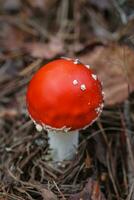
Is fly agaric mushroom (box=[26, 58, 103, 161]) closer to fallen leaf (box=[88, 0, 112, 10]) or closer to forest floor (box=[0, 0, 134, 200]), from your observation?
forest floor (box=[0, 0, 134, 200])

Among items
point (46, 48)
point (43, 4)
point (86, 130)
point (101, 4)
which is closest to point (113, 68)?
point (86, 130)

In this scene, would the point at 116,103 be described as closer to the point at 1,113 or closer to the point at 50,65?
the point at 50,65

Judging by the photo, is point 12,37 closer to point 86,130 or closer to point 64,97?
point 86,130

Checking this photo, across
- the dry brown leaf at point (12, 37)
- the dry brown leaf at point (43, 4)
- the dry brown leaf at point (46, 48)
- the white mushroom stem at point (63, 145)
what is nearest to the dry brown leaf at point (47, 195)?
the white mushroom stem at point (63, 145)

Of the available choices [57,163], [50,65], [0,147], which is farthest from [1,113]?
[50,65]

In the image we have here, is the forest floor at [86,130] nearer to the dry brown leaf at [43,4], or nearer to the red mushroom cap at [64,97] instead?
the dry brown leaf at [43,4]

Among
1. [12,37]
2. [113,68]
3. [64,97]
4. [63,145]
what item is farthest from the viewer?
[12,37]
